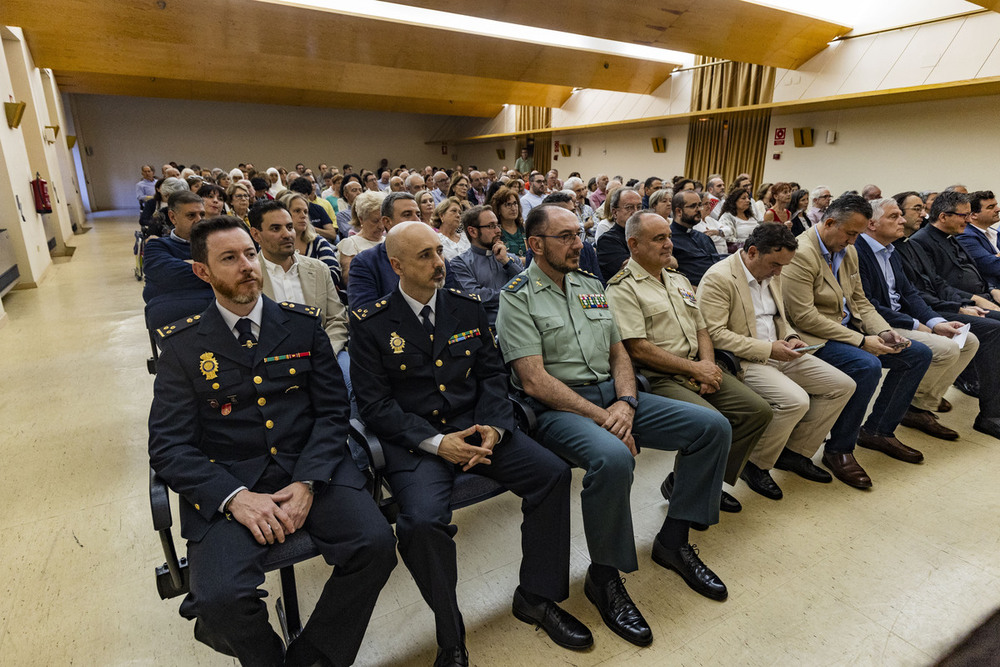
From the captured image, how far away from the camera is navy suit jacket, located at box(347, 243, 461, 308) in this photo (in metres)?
2.62

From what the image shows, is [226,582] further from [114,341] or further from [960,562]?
[114,341]

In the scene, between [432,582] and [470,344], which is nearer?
[432,582]

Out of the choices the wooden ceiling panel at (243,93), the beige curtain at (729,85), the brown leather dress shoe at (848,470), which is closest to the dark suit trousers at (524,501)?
the brown leather dress shoe at (848,470)

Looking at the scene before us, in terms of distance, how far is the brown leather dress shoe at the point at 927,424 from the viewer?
3135 mm

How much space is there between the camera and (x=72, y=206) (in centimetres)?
1138

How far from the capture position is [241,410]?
5.41 feet

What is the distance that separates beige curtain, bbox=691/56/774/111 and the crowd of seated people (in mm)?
6720

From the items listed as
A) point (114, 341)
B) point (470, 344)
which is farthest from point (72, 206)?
point (470, 344)

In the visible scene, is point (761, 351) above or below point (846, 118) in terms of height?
below

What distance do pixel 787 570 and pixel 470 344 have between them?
5.01 ft

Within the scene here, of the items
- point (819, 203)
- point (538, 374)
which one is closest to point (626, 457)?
point (538, 374)

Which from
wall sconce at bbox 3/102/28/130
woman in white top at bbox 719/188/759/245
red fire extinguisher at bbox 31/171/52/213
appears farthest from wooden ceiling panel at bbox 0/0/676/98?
woman in white top at bbox 719/188/759/245

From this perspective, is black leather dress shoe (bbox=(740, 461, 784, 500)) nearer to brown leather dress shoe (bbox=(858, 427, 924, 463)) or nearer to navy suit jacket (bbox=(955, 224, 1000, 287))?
brown leather dress shoe (bbox=(858, 427, 924, 463))

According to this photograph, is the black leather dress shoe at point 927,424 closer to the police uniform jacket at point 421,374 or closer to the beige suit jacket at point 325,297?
the police uniform jacket at point 421,374
